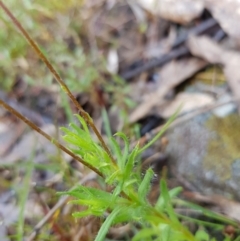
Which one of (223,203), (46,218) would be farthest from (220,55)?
(46,218)

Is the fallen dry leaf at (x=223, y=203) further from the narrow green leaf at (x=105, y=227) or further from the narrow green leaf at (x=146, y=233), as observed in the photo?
the narrow green leaf at (x=105, y=227)

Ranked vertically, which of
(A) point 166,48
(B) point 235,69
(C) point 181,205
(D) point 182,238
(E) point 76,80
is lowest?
(C) point 181,205

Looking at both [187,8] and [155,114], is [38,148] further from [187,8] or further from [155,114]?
[187,8]

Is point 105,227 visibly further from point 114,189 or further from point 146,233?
point 146,233

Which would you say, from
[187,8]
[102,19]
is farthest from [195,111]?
[102,19]

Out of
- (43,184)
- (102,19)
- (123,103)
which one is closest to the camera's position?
(43,184)

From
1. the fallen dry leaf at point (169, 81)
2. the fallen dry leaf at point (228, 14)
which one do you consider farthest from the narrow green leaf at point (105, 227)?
the fallen dry leaf at point (228, 14)

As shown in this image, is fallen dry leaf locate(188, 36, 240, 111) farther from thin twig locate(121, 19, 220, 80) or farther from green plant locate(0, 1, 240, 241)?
green plant locate(0, 1, 240, 241)
